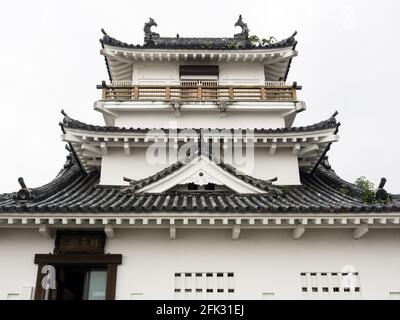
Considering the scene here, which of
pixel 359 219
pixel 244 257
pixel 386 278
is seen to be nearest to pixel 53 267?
pixel 244 257

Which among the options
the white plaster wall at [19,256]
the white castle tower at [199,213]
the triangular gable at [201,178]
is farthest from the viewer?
the triangular gable at [201,178]

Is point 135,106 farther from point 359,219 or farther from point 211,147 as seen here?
point 359,219

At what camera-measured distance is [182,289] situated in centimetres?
1001

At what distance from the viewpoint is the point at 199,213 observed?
31.2 feet

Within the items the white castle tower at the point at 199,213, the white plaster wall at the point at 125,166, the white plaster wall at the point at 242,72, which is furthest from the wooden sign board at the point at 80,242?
the white plaster wall at the point at 242,72

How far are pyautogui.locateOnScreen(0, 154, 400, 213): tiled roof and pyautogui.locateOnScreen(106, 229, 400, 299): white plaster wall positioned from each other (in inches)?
31.8

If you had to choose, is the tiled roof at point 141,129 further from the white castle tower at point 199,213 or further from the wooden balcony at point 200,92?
the wooden balcony at point 200,92

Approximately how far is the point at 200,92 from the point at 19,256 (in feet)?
26.1

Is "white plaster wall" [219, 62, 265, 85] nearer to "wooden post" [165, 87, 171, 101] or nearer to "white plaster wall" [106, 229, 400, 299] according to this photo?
"wooden post" [165, 87, 171, 101]

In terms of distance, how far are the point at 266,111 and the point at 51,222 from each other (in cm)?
838

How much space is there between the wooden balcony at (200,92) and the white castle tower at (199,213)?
0.15 feet

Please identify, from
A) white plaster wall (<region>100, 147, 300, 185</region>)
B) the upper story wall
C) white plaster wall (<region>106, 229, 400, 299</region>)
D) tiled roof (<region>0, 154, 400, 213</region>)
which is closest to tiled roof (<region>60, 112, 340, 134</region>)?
white plaster wall (<region>100, 147, 300, 185</region>)

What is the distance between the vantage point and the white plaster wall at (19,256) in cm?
999

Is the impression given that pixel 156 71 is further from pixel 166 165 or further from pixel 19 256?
pixel 19 256
